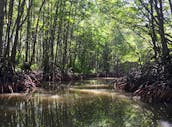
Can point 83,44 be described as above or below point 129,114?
above

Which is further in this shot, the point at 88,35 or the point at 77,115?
the point at 88,35

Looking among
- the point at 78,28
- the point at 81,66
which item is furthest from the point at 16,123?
the point at 78,28

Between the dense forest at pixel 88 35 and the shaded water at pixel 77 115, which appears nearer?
the shaded water at pixel 77 115

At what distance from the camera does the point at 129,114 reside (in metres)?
7.60

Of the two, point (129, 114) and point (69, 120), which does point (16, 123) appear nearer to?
point (69, 120)

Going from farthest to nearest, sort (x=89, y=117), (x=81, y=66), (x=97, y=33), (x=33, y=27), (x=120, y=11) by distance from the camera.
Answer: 1. (x=97, y=33)
2. (x=81, y=66)
3. (x=33, y=27)
4. (x=120, y=11)
5. (x=89, y=117)

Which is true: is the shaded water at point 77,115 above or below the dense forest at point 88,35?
→ below

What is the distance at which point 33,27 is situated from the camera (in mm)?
27344

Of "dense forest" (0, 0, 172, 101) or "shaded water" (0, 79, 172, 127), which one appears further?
"dense forest" (0, 0, 172, 101)

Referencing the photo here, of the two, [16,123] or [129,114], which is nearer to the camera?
[16,123]

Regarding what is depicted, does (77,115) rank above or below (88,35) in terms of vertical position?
below

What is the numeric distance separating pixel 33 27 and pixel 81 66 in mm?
6422

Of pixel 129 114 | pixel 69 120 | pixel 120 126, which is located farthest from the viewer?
pixel 129 114

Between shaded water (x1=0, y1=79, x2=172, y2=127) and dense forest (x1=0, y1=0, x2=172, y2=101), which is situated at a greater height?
dense forest (x1=0, y1=0, x2=172, y2=101)
